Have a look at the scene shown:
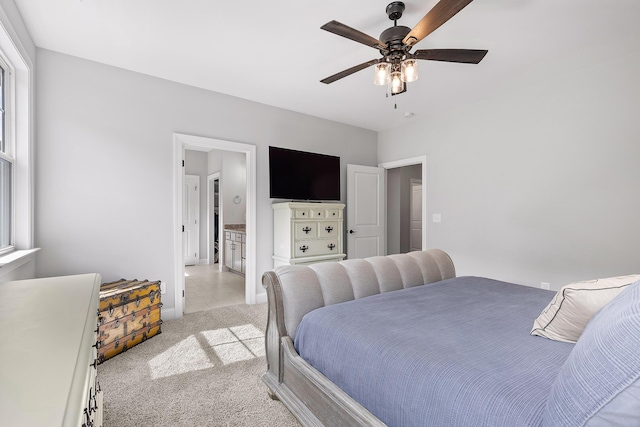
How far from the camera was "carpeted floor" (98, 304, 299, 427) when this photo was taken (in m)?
1.69

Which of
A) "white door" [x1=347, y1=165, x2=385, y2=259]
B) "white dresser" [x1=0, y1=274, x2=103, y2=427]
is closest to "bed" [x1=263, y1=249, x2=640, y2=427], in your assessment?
"white dresser" [x1=0, y1=274, x2=103, y2=427]

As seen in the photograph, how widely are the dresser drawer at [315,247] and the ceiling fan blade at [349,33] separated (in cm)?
235

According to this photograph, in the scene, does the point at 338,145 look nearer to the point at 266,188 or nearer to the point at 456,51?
the point at 266,188

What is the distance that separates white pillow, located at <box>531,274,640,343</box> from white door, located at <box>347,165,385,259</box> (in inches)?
133

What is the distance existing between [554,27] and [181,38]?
291cm

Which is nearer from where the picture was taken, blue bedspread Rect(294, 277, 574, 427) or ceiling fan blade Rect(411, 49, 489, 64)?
blue bedspread Rect(294, 277, 574, 427)

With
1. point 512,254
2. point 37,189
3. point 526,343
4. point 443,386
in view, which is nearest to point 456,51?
point 526,343

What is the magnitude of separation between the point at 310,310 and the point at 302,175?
2652 mm

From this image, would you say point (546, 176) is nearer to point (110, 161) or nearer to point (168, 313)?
point (168, 313)

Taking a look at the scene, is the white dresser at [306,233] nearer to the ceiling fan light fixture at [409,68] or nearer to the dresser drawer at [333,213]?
the dresser drawer at [333,213]

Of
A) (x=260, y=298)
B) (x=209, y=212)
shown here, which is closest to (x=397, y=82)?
(x=260, y=298)

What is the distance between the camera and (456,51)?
2.06m

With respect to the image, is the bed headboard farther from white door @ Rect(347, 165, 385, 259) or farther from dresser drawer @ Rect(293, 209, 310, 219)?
white door @ Rect(347, 165, 385, 259)

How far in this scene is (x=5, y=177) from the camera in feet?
7.46
